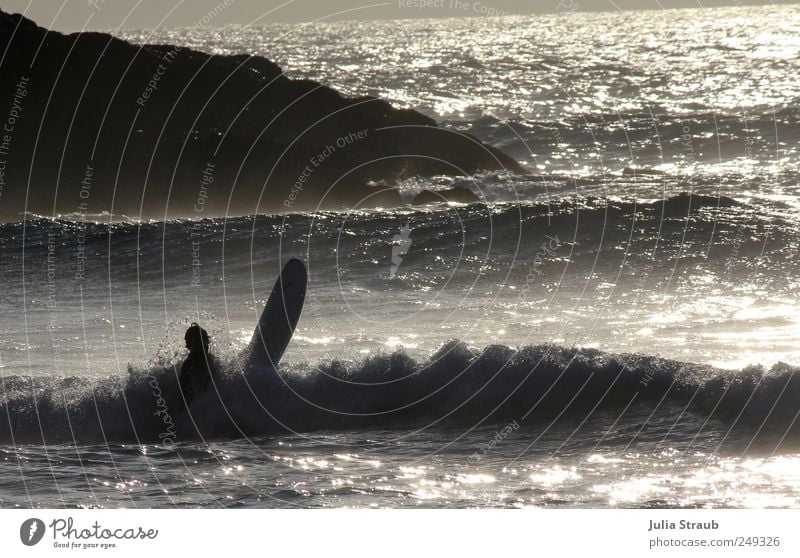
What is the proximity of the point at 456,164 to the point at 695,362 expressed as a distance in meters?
38.9

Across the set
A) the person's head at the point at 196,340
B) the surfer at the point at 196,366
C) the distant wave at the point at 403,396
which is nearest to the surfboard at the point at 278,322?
the distant wave at the point at 403,396

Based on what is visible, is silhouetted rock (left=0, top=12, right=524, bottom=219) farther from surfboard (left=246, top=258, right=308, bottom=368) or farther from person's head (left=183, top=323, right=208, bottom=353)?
person's head (left=183, top=323, right=208, bottom=353)

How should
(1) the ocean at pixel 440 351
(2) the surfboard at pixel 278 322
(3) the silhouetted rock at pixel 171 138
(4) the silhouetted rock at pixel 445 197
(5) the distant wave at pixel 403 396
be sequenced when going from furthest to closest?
(3) the silhouetted rock at pixel 171 138 < (4) the silhouetted rock at pixel 445 197 < (2) the surfboard at pixel 278 322 < (5) the distant wave at pixel 403 396 < (1) the ocean at pixel 440 351

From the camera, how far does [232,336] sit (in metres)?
25.9

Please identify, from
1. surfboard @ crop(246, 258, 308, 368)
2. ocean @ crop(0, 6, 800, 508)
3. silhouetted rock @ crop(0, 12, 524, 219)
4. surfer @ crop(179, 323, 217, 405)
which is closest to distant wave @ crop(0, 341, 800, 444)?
ocean @ crop(0, 6, 800, 508)

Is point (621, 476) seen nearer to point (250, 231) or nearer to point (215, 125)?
point (250, 231)

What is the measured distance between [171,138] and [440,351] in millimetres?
35233

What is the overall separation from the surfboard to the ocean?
0.37 m

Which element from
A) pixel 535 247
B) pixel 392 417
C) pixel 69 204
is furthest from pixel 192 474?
pixel 69 204

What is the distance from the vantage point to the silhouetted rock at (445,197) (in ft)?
159

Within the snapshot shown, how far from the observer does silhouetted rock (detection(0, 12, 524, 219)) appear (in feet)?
167

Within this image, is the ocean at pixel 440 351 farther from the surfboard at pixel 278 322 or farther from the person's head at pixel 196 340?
the person's head at pixel 196 340

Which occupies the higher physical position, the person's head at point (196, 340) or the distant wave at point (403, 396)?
the person's head at point (196, 340)

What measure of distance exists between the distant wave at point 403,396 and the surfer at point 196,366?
0.24 m
